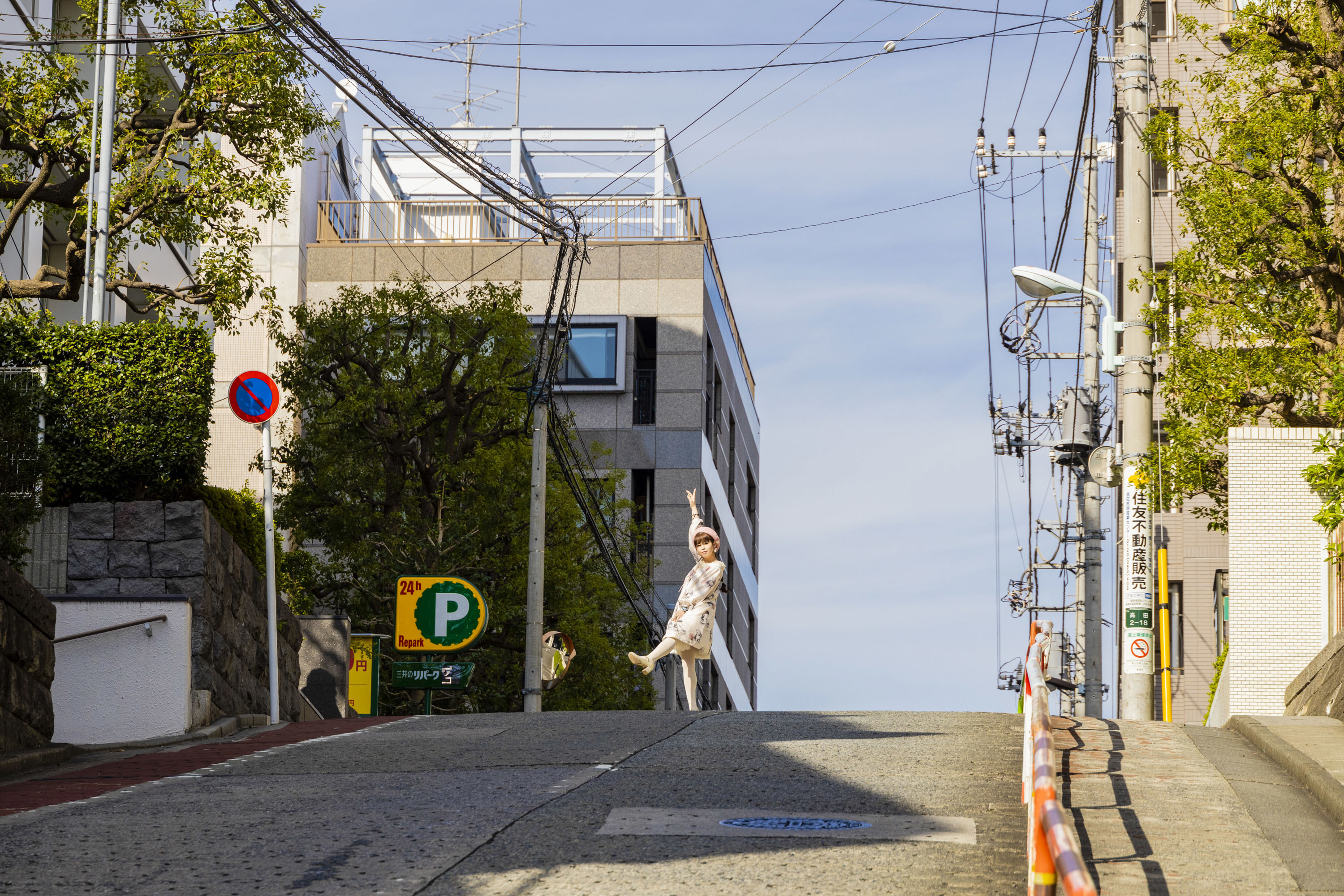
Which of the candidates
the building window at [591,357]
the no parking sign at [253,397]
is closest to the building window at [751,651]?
the building window at [591,357]

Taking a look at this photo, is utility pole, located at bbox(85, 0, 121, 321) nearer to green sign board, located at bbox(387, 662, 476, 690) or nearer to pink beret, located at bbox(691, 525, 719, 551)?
green sign board, located at bbox(387, 662, 476, 690)

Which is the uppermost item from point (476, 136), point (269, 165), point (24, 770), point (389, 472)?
Result: point (476, 136)

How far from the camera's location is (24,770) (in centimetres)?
1162

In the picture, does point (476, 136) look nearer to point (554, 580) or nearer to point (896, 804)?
point (554, 580)

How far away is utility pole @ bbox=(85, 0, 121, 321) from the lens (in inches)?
759

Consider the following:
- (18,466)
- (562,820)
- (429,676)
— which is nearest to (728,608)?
(429,676)

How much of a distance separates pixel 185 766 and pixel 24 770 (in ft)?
4.01

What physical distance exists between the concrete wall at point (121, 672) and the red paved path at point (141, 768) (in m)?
0.96

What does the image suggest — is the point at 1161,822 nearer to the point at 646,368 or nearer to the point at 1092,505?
the point at 1092,505

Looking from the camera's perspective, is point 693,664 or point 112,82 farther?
point 112,82

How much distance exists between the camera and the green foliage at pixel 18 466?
14820 mm

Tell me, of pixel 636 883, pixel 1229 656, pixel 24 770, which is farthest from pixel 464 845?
pixel 1229 656

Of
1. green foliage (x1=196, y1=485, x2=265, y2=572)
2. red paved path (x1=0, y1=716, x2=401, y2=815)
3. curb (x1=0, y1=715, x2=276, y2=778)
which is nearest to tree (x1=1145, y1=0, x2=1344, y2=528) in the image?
red paved path (x1=0, y1=716, x2=401, y2=815)

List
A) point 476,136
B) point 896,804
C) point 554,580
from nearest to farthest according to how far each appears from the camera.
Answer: point 896,804, point 554,580, point 476,136
